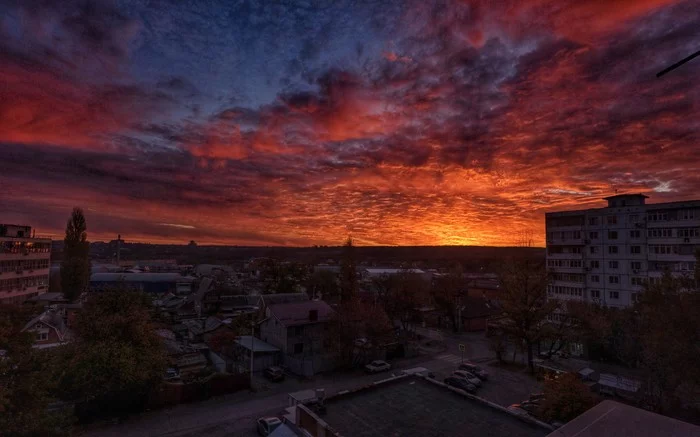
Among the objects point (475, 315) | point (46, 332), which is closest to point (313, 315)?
point (46, 332)

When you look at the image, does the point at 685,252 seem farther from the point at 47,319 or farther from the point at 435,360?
the point at 47,319

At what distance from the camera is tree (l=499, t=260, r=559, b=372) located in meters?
37.0

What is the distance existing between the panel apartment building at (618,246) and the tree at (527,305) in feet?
59.0

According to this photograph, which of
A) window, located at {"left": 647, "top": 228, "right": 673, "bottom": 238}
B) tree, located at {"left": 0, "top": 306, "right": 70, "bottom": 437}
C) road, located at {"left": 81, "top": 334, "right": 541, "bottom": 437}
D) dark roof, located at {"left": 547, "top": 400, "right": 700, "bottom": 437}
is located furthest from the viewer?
window, located at {"left": 647, "top": 228, "right": 673, "bottom": 238}

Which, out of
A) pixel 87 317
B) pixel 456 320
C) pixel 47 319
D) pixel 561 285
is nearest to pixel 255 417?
pixel 87 317

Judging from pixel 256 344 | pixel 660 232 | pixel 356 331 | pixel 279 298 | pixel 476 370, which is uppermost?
pixel 660 232

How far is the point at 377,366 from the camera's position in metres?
37.7

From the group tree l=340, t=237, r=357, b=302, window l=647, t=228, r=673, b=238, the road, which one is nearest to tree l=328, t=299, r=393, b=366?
the road

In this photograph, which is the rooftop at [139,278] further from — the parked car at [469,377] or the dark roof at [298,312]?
the parked car at [469,377]

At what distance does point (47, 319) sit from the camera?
4134cm

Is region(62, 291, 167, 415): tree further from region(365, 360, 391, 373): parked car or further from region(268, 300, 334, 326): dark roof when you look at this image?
region(365, 360, 391, 373): parked car

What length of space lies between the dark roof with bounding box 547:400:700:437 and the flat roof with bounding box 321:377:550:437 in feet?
13.6

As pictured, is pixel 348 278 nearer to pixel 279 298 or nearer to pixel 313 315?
pixel 279 298

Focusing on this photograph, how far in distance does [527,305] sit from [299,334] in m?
25.0
